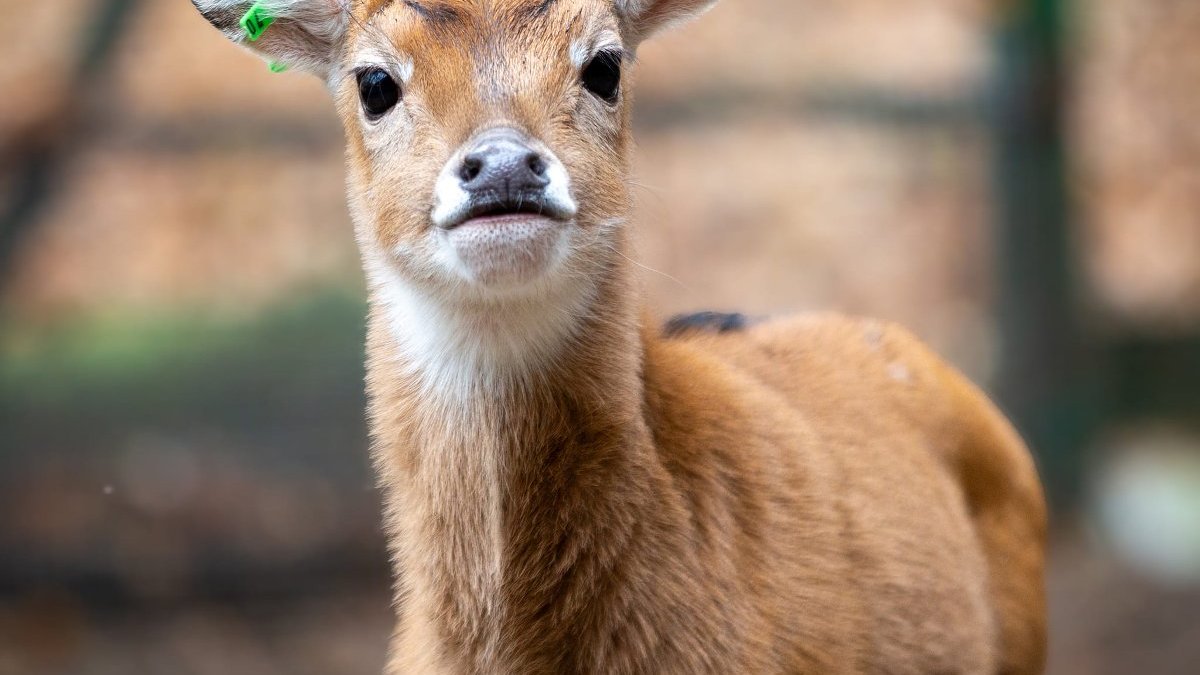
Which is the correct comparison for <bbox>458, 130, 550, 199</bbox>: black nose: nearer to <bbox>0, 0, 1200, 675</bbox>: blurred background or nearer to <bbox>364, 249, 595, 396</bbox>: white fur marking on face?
<bbox>364, 249, 595, 396</bbox>: white fur marking on face

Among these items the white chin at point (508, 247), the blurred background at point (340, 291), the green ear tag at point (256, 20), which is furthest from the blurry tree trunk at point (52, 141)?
the white chin at point (508, 247)

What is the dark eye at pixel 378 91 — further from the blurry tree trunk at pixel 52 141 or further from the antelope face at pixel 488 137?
the blurry tree trunk at pixel 52 141

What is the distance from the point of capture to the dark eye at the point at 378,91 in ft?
15.1

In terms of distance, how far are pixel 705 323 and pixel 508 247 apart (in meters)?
1.80

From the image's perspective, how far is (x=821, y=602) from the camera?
462 cm

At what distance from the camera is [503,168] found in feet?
12.9

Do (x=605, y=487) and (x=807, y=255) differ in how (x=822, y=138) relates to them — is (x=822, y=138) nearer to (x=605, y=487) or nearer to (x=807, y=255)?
(x=807, y=255)

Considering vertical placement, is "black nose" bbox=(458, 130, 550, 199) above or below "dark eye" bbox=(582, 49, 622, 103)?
below

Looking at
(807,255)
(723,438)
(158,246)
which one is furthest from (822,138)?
(723,438)

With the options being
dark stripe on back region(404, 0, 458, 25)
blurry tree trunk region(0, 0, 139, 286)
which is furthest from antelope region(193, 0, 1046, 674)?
blurry tree trunk region(0, 0, 139, 286)

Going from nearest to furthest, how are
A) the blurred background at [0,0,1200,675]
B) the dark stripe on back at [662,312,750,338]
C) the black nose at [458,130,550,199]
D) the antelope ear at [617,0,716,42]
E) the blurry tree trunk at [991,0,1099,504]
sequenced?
the black nose at [458,130,550,199] → the antelope ear at [617,0,716,42] → the dark stripe on back at [662,312,750,338] → the blurred background at [0,0,1200,675] → the blurry tree trunk at [991,0,1099,504]

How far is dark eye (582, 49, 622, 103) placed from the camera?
15.1ft

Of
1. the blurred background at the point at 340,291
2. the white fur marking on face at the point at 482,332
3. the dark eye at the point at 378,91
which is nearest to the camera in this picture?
the white fur marking on face at the point at 482,332

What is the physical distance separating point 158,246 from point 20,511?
301 cm
